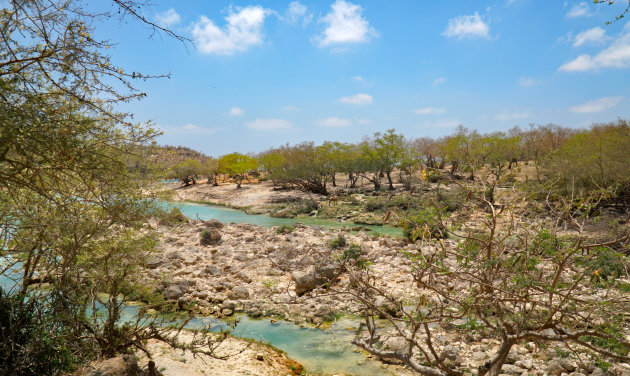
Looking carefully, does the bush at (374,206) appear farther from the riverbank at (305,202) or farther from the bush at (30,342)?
the bush at (30,342)

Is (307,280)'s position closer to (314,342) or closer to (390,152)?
(314,342)

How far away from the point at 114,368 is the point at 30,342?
105 centimetres

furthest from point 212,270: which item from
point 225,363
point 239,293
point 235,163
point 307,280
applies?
point 235,163

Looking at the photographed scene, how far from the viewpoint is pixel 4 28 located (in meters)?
3.36

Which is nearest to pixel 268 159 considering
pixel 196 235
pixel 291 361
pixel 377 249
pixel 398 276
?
pixel 196 235

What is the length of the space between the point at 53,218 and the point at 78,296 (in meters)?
1.10

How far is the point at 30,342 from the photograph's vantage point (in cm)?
419

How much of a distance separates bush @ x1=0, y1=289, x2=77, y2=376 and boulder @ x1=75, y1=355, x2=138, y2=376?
477 millimetres

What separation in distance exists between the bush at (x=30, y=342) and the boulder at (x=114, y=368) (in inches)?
18.8

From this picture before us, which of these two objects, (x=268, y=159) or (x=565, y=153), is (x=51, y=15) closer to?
(x=565, y=153)

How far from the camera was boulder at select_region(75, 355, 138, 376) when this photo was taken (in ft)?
12.7

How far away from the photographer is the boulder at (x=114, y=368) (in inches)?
152

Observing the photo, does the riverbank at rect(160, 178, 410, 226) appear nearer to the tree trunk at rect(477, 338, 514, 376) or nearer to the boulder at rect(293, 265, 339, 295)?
the boulder at rect(293, 265, 339, 295)

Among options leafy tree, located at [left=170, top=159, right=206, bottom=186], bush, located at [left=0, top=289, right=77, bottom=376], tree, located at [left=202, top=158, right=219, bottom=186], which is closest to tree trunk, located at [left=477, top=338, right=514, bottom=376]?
bush, located at [left=0, top=289, right=77, bottom=376]
